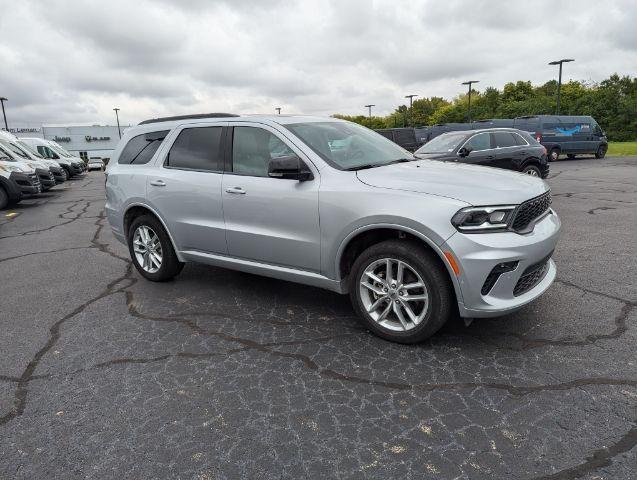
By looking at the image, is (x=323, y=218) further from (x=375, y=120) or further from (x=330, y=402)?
(x=375, y=120)

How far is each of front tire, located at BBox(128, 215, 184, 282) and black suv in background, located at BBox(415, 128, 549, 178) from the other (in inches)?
261

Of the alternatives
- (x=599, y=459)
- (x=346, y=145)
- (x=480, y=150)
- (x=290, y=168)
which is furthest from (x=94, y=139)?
(x=599, y=459)

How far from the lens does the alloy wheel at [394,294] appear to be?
131 inches

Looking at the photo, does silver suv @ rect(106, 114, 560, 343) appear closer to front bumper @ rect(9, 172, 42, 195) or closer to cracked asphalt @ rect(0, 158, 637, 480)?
cracked asphalt @ rect(0, 158, 637, 480)

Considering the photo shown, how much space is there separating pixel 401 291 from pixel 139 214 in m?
3.31

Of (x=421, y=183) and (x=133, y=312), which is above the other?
(x=421, y=183)

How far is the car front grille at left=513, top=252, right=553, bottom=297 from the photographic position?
3.22m

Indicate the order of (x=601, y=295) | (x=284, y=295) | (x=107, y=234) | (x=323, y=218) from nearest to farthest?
1. (x=323, y=218)
2. (x=601, y=295)
3. (x=284, y=295)
4. (x=107, y=234)

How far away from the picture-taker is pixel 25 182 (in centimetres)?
1345

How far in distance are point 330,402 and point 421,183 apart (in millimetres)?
1673

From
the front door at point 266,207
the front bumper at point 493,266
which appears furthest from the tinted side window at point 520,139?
the front door at point 266,207

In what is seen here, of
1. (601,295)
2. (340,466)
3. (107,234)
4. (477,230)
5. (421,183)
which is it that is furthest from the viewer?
(107,234)

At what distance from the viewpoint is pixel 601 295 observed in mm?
4242

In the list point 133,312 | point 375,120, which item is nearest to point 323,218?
point 133,312
